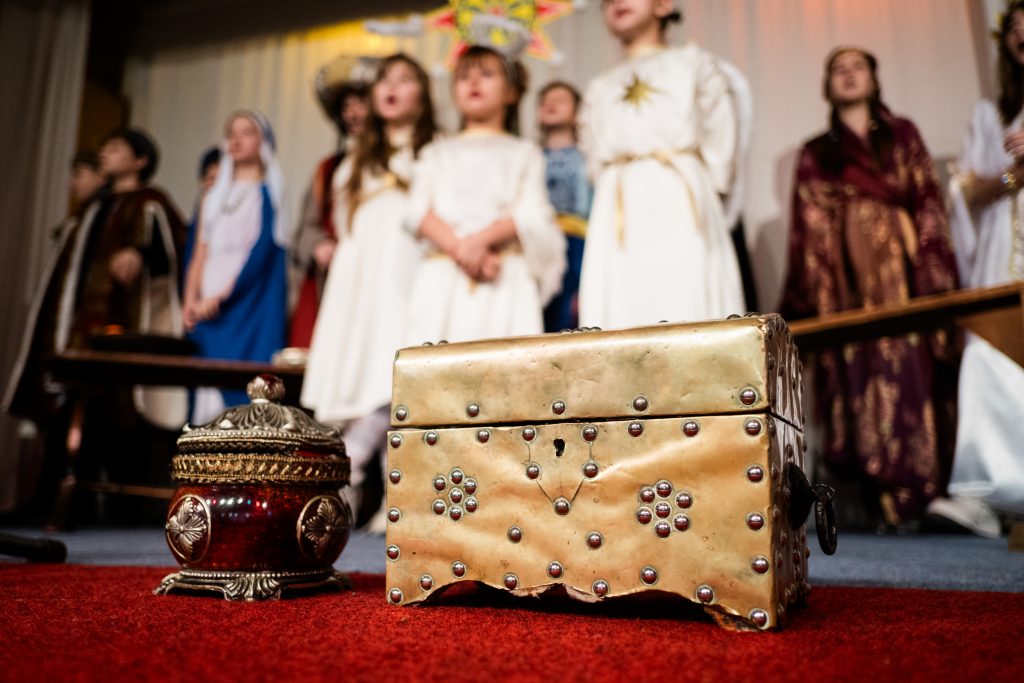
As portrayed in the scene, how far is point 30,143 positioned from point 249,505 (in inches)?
148

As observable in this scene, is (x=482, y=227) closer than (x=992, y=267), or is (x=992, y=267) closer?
(x=482, y=227)

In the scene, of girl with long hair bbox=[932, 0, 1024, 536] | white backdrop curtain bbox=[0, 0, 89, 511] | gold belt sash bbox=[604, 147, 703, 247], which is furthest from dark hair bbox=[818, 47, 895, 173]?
white backdrop curtain bbox=[0, 0, 89, 511]

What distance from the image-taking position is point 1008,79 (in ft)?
8.37

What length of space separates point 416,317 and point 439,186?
0.41 m

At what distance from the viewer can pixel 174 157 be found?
4.40 m

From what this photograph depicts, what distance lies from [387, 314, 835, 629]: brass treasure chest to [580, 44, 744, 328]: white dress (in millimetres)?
1172

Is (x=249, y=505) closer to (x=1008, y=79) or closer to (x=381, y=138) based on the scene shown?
(x=381, y=138)

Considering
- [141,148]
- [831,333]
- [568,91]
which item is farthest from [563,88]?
[141,148]

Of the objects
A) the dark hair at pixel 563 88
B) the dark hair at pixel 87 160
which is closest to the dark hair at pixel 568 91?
the dark hair at pixel 563 88

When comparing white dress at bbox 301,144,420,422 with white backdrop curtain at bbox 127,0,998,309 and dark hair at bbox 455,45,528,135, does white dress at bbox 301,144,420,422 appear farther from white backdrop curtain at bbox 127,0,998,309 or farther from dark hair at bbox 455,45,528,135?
white backdrop curtain at bbox 127,0,998,309

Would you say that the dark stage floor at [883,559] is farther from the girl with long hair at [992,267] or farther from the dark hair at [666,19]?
the dark hair at [666,19]

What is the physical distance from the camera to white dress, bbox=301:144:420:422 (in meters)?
2.57

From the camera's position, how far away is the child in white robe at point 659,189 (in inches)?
82.0

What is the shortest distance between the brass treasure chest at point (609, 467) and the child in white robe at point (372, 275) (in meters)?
1.58
